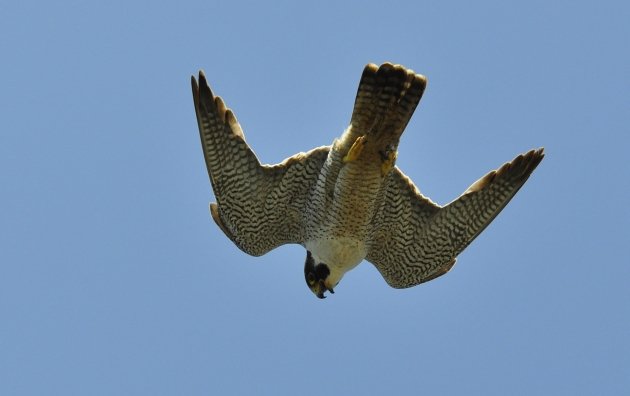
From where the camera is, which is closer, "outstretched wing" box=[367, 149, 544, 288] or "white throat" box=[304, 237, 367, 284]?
"outstretched wing" box=[367, 149, 544, 288]

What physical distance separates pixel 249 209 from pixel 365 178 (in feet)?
5.85

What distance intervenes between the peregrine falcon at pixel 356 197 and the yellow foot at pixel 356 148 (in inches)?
0.5

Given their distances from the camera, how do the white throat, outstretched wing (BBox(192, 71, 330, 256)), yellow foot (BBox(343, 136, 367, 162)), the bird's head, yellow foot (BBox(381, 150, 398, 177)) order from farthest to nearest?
1. the bird's head
2. the white throat
3. outstretched wing (BBox(192, 71, 330, 256))
4. yellow foot (BBox(381, 150, 398, 177))
5. yellow foot (BBox(343, 136, 367, 162))

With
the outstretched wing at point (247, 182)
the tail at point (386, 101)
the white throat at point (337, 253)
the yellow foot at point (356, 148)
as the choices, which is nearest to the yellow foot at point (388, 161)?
the tail at point (386, 101)

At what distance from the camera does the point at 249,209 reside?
48.8ft

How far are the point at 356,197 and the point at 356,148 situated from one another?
2.66 feet

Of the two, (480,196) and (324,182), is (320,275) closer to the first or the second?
(324,182)

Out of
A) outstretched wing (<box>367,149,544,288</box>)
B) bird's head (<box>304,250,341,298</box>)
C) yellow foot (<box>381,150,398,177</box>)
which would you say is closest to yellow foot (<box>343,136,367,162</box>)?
yellow foot (<box>381,150,398,177</box>)

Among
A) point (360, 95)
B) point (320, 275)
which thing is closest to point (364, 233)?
point (320, 275)

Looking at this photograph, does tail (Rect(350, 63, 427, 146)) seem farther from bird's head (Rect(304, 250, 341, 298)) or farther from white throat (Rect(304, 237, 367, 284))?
bird's head (Rect(304, 250, 341, 298))

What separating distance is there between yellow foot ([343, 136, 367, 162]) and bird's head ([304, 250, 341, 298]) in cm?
204

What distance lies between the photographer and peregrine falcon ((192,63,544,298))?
13.8 metres

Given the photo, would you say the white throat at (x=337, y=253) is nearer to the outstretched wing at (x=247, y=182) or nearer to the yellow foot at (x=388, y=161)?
the outstretched wing at (x=247, y=182)

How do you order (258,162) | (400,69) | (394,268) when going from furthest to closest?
1. (394,268)
2. (258,162)
3. (400,69)
